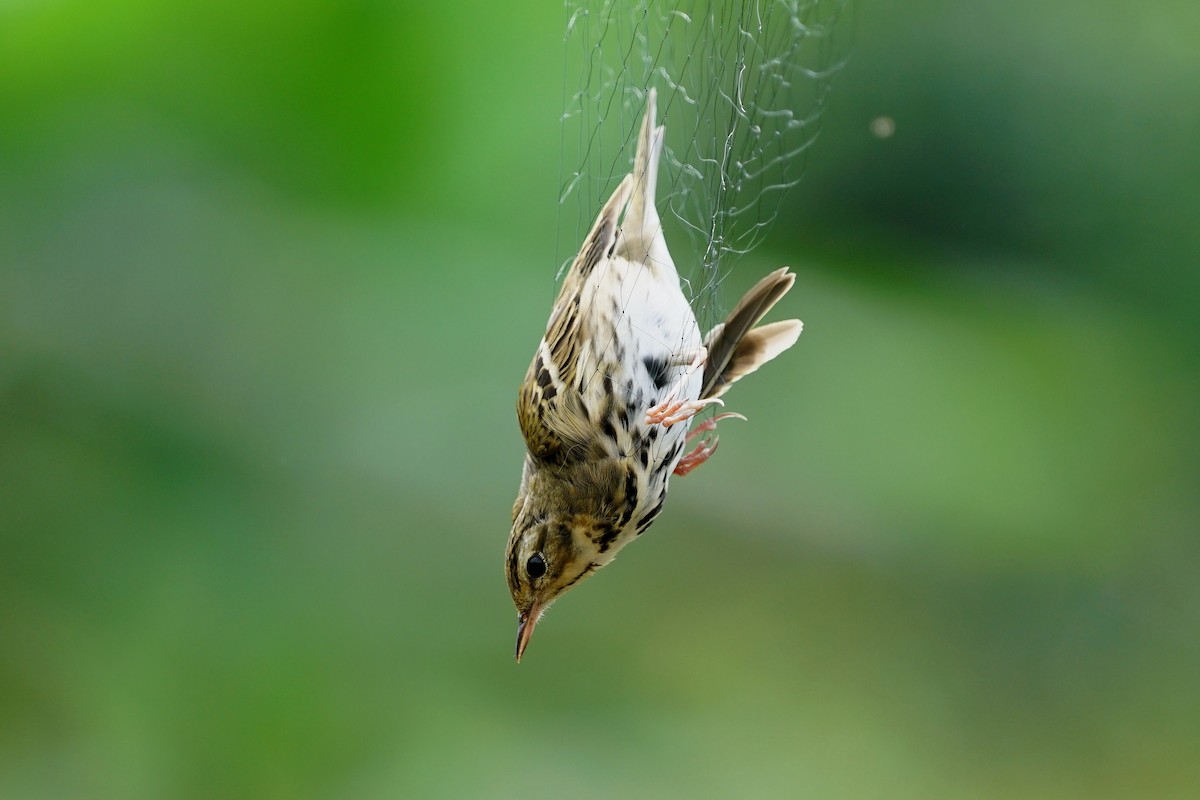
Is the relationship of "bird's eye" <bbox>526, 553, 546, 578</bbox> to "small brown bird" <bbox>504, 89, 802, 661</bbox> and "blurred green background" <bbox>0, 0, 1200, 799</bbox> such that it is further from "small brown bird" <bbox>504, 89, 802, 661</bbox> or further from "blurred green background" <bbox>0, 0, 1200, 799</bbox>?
"blurred green background" <bbox>0, 0, 1200, 799</bbox>

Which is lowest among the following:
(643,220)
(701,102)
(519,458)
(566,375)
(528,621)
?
(519,458)

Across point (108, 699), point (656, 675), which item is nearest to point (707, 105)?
point (656, 675)

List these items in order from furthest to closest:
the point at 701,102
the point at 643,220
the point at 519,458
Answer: the point at 519,458
the point at 643,220
the point at 701,102

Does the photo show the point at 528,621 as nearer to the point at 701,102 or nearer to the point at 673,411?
the point at 673,411

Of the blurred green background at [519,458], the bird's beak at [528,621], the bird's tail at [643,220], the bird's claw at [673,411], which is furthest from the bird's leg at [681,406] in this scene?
the blurred green background at [519,458]

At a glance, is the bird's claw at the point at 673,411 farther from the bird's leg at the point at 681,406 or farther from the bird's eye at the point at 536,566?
the bird's eye at the point at 536,566

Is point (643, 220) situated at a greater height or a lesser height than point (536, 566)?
greater

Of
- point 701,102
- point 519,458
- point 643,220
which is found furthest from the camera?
point 519,458

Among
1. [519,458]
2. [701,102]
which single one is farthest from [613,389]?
[519,458]
